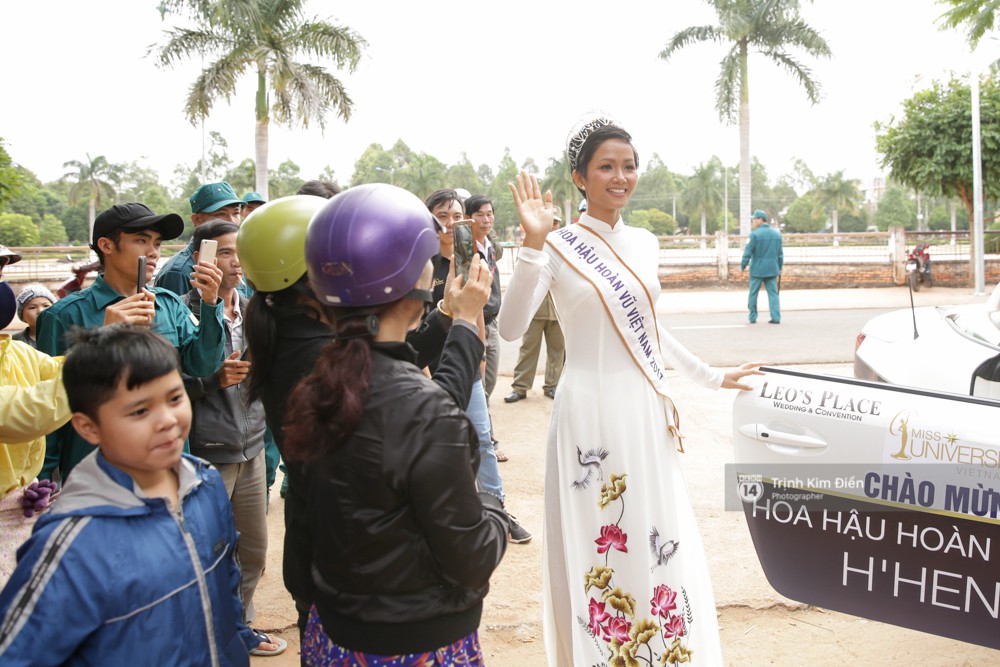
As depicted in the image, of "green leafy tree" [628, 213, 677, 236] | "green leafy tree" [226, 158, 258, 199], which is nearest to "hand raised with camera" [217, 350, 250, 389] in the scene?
"green leafy tree" [226, 158, 258, 199]

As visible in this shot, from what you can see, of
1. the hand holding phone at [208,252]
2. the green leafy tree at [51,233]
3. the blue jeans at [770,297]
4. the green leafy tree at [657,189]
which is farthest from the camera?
the green leafy tree at [657,189]

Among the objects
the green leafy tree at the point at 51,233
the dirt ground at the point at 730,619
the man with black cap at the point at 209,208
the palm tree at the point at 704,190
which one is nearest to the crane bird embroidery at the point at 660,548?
the dirt ground at the point at 730,619

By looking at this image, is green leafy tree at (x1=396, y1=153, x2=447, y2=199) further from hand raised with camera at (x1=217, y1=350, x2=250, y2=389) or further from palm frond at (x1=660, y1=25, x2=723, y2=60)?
hand raised with camera at (x1=217, y1=350, x2=250, y2=389)

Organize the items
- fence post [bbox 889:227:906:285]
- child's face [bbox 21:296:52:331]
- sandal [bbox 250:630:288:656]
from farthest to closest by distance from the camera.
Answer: fence post [bbox 889:227:906:285], child's face [bbox 21:296:52:331], sandal [bbox 250:630:288:656]

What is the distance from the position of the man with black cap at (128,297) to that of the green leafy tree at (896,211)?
84.0m

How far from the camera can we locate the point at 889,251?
20109 millimetres

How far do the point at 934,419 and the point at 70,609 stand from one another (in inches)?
90.2

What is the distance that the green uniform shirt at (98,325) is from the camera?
2.86 meters

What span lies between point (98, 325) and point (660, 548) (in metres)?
2.06

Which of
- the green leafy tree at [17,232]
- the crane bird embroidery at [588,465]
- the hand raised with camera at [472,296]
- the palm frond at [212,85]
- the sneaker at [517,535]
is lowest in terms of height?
the sneaker at [517,535]

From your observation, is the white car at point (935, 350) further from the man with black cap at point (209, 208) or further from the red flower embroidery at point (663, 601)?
the man with black cap at point (209, 208)

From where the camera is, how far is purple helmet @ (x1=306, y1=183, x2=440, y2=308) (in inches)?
63.8

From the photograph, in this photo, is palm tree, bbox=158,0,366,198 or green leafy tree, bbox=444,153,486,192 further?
green leafy tree, bbox=444,153,486,192

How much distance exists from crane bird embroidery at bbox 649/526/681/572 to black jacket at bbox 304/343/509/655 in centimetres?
111
